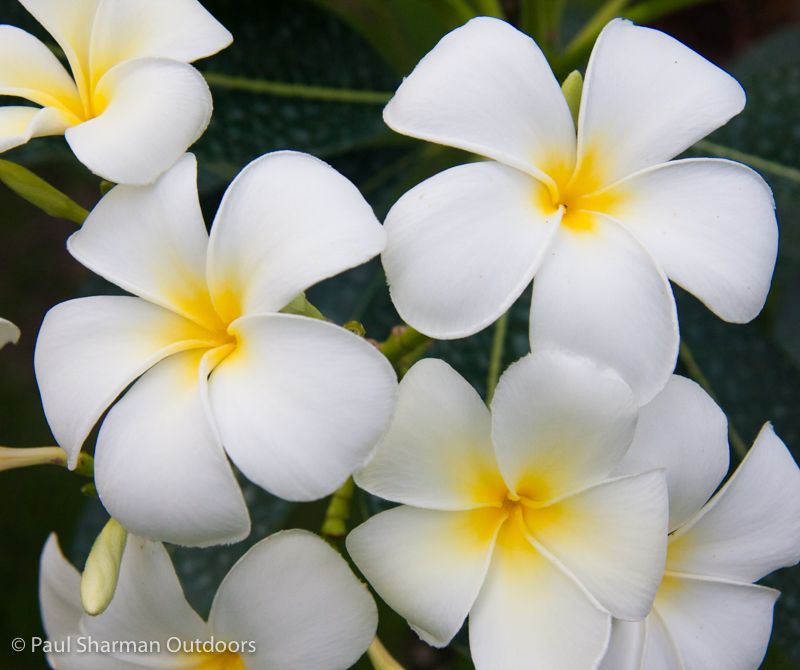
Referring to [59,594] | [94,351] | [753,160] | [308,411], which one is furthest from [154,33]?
[753,160]

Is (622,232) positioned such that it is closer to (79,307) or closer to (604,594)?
(604,594)

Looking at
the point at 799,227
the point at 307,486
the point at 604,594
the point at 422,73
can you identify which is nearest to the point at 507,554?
the point at 604,594

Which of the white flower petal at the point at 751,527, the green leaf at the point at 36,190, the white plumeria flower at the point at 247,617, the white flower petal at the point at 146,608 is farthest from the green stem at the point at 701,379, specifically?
the green leaf at the point at 36,190

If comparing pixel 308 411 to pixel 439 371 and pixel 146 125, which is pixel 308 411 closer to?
pixel 439 371

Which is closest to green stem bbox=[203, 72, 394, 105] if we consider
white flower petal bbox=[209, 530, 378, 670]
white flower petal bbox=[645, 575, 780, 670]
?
white flower petal bbox=[209, 530, 378, 670]

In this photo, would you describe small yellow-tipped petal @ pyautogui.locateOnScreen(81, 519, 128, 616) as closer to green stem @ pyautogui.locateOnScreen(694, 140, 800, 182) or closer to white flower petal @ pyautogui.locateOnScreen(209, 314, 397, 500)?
white flower petal @ pyautogui.locateOnScreen(209, 314, 397, 500)
